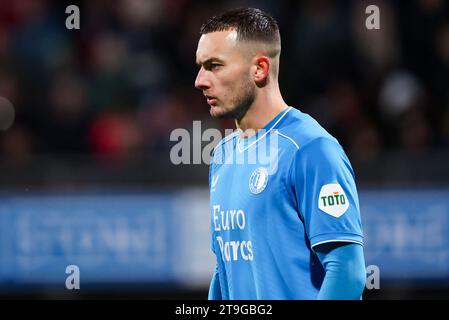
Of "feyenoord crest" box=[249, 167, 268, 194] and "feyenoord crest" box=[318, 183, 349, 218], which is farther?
"feyenoord crest" box=[249, 167, 268, 194]

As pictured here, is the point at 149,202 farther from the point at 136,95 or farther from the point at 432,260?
the point at 432,260

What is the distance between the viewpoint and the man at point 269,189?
418cm

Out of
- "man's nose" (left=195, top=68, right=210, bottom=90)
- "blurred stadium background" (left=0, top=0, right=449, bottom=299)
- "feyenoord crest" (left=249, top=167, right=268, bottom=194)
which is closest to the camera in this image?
"feyenoord crest" (left=249, top=167, right=268, bottom=194)

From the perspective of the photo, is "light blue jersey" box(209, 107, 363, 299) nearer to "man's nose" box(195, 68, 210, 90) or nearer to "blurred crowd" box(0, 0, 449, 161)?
"man's nose" box(195, 68, 210, 90)

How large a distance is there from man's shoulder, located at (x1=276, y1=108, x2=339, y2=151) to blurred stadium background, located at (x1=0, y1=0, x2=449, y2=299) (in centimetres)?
534

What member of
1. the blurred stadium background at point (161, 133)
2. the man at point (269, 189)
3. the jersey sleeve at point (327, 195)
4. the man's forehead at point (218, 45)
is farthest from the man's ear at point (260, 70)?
the blurred stadium background at point (161, 133)

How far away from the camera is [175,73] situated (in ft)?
39.1

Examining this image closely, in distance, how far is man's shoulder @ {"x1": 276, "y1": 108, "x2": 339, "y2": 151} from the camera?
14.3ft

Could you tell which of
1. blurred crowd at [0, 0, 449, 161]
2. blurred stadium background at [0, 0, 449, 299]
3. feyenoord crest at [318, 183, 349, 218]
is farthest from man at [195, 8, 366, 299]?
blurred crowd at [0, 0, 449, 161]

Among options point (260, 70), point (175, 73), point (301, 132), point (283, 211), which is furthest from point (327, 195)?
point (175, 73)

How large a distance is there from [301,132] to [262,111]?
353mm

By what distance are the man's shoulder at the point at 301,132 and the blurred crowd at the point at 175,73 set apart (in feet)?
19.0

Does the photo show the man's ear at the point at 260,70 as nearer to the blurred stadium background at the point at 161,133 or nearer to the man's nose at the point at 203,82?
the man's nose at the point at 203,82

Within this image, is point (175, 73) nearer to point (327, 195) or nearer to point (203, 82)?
point (203, 82)
